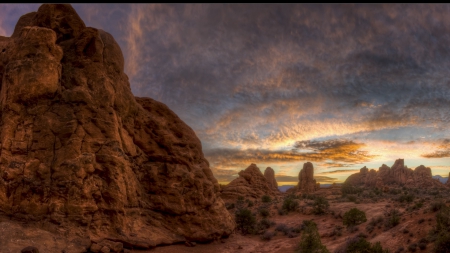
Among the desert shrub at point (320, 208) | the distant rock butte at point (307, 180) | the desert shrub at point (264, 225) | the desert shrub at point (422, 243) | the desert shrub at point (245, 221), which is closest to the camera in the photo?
the desert shrub at point (422, 243)

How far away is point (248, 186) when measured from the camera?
50.1 meters

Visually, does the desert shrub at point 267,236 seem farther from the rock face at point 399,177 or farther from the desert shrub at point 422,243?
the rock face at point 399,177

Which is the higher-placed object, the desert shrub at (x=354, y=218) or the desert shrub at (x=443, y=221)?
the desert shrub at (x=443, y=221)

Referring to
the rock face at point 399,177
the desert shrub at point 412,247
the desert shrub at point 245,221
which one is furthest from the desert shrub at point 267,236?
the rock face at point 399,177

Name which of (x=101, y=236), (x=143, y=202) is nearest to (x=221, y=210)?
(x=143, y=202)

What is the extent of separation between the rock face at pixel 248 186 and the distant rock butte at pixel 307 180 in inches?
760

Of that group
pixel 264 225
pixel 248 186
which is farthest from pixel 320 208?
pixel 248 186

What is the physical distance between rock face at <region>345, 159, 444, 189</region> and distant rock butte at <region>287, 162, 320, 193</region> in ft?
71.0

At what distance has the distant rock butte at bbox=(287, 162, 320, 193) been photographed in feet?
222

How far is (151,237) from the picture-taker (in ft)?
46.8

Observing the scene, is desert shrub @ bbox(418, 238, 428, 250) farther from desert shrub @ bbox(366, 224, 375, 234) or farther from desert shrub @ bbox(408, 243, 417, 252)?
desert shrub @ bbox(366, 224, 375, 234)

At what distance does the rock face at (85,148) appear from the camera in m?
12.1

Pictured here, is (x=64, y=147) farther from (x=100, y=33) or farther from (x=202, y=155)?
(x=202, y=155)

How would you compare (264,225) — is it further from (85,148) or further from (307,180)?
(307,180)
